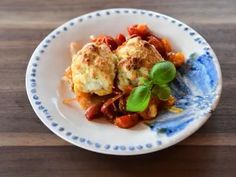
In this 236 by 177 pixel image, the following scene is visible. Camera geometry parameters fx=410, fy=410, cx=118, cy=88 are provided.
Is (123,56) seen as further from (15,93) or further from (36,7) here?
(36,7)

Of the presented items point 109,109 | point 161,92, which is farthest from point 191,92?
point 109,109

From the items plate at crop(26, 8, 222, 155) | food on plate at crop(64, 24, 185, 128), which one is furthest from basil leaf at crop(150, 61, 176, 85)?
plate at crop(26, 8, 222, 155)

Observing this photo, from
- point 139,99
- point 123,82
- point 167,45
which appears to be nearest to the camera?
point 139,99

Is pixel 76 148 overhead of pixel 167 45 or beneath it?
beneath

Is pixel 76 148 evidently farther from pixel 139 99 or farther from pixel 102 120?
pixel 139 99

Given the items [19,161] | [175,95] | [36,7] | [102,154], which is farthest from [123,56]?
[36,7]

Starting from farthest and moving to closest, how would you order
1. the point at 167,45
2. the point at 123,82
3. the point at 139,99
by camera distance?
the point at 167,45 < the point at 123,82 < the point at 139,99
